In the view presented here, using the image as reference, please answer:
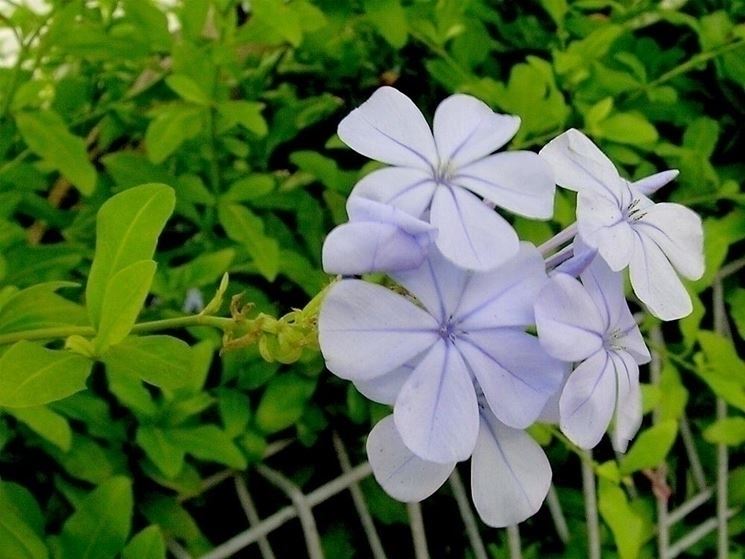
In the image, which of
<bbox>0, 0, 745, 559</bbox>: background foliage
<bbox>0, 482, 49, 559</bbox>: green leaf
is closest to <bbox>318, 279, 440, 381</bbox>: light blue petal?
<bbox>0, 0, 745, 559</bbox>: background foliage

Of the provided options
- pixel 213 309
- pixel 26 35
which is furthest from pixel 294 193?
pixel 213 309

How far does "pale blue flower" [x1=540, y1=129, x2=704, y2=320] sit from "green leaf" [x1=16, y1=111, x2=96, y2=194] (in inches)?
16.8

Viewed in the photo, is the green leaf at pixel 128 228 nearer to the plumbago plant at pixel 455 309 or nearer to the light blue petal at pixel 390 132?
the plumbago plant at pixel 455 309

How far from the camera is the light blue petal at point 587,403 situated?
373 millimetres

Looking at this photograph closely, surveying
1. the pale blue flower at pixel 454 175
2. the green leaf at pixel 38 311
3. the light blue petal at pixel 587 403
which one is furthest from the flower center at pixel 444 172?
the green leaf at pixel 38 311

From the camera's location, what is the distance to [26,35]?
2.52 feet

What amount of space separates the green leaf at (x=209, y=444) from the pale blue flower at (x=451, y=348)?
32cm

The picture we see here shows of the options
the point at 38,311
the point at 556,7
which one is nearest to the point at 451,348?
the point at 38,311

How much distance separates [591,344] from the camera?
39 centimetres

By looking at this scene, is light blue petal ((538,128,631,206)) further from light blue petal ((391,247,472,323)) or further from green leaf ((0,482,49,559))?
green leaf ((0,482,49,559))

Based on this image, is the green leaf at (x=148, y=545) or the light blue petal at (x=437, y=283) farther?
the green leaf at (x=148, y=545)

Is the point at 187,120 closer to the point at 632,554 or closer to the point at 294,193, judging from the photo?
the point at 294,193

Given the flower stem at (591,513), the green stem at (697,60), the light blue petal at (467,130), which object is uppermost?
the light blue petal at (467,130)

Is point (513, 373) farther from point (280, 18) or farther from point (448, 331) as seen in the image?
point (280, 18)
